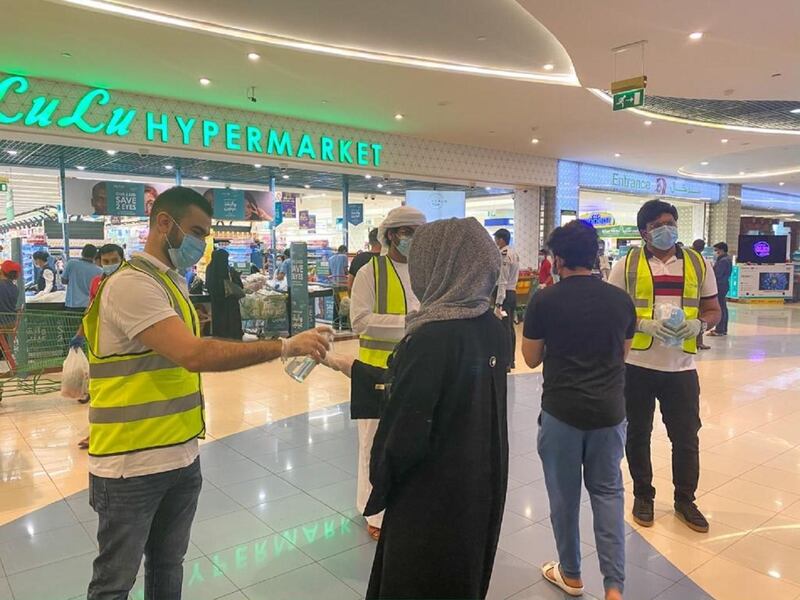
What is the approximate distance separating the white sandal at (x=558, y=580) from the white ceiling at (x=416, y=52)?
15.4 feet

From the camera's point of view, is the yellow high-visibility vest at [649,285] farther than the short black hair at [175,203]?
Yes

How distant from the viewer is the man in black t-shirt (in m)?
2.17

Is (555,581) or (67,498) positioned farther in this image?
(67,498)

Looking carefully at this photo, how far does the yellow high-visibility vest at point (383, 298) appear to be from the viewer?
9.20 feet

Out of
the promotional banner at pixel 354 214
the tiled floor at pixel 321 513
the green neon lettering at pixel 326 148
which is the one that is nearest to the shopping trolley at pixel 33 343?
the tiled floor at pixel 321 513

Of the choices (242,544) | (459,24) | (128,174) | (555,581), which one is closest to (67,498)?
(242,544)

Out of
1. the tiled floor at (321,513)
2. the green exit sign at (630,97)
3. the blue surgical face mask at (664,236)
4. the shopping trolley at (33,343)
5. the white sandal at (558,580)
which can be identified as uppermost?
the green exit sign at (630,97)

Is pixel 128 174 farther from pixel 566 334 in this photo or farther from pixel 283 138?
pixel 566 334

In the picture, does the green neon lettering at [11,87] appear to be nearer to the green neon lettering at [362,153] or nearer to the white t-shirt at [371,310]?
the green neon lettering at [362,153]

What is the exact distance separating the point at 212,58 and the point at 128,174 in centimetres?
708

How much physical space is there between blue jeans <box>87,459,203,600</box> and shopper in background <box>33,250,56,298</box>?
8334 mm

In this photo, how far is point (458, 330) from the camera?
1.36m

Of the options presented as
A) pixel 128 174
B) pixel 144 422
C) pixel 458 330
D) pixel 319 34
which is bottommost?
pixel 144 422

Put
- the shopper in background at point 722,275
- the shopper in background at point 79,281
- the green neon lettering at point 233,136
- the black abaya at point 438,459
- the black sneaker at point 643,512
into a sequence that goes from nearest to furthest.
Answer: the black abaya at point 438,459
the black sneaker at point 643,512
the shopper in background at point 79,281
the green neon lettering at point 233,136
the shopper in background at point 722,275
